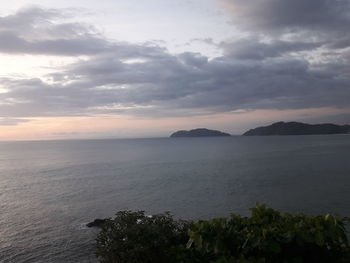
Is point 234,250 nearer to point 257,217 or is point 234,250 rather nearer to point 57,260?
point 257,217

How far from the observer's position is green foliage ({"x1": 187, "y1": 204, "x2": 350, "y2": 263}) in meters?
9.05

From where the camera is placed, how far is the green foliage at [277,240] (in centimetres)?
905

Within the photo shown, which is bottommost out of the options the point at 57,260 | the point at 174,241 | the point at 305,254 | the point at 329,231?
the point at 57,260

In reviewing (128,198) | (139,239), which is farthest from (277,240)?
(128,198)

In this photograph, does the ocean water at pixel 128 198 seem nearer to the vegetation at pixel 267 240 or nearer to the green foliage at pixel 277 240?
the vegetation at pixel 267 240

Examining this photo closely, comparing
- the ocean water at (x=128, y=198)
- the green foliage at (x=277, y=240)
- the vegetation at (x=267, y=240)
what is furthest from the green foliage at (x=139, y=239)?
the ocean water at (x=128, y=198)

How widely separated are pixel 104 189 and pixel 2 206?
74.3 feet

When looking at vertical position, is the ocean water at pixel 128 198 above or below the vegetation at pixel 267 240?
below

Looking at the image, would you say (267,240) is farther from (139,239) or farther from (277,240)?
(139,239)

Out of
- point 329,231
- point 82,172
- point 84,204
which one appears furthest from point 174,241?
point 82,172

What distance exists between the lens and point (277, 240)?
30.2 feet

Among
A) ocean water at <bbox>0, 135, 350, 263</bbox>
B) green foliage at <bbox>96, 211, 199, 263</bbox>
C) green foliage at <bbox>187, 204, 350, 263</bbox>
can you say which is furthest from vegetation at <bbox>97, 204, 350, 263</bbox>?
ocean water at <bbox>0, 135, 350, 263</bbox>

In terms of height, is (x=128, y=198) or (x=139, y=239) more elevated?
(x=139, y=239)

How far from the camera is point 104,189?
81562mm
